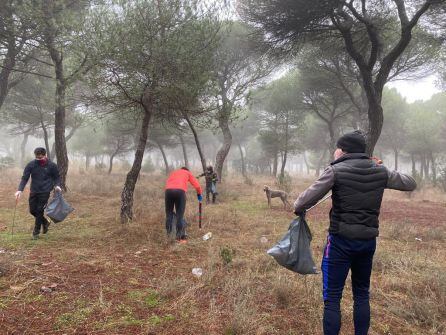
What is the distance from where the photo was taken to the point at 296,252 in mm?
3639

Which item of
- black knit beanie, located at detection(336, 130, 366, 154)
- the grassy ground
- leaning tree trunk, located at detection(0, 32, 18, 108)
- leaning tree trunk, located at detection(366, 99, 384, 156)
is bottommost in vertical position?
the grassy ground

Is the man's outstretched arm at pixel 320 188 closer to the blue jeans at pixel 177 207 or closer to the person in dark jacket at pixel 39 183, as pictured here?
the blue jeans at pixel 177 207

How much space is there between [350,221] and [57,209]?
6052 mm

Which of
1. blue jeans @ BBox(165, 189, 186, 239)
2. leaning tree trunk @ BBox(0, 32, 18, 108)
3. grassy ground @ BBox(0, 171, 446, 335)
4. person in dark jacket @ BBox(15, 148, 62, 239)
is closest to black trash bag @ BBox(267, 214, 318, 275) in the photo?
grassy ground @ BBox(0, 171, 446, 335)

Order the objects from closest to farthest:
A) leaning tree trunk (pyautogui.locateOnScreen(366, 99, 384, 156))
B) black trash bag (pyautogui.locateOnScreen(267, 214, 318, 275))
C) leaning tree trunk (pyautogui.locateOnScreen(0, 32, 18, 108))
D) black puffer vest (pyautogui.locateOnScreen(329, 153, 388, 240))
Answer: black puffer vest (pyautogui.locateOnScreen(329, 153, 388, 240)), black trash bag (pyautogui.locateOnScreen(267, 214, 318, 275)), leaning tree trunk (pyautogui.locateOnScreen(366, 99, 384, 156)), leaning tree trunk (pyautogui.locateOnScreen(0, 32, 18, 108))

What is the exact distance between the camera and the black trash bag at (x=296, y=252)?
3.63m

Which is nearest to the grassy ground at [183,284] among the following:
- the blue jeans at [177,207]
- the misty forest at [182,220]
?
the misty forest at [182,220]

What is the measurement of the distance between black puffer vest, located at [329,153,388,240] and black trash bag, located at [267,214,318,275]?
54 centimetres

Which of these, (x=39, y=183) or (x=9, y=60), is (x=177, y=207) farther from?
(x=9, y=60)

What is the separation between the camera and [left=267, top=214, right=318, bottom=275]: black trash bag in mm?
3627

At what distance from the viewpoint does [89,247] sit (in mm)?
6527

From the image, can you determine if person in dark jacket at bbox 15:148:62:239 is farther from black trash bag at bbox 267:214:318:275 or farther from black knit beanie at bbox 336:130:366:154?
black knit beanie at bbox 336:130:366:154

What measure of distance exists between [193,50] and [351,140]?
19.3ft

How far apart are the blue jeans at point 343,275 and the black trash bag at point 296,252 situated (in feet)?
1.26
